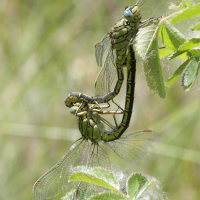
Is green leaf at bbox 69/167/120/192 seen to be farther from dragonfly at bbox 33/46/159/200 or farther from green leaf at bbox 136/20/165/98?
dragonfly at bbox 33/46/159/200

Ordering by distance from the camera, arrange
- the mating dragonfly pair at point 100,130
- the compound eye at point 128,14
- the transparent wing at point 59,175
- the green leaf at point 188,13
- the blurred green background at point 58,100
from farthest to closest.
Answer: the blurred green background at point 58,100
the transparent wing at point 59,175
the mating dragonfly pair at point 100,130
the compound eye at point 128,14
the green leaf at point 188,13

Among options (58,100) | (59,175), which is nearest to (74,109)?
(59,175)

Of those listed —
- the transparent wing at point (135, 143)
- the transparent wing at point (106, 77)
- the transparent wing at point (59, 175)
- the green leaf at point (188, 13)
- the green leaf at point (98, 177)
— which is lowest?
the transparent wing at point (59, 175)

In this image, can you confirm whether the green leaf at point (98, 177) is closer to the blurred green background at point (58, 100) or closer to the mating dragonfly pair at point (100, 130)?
the mating dragonfly pair at point (100, 130)

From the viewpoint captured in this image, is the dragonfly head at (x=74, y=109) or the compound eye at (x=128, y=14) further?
the dragonfly head at (x=74, y=109)

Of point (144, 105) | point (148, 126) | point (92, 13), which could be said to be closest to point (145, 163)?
point (148, 126)

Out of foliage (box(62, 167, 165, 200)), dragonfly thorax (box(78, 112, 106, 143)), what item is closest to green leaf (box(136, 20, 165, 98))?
foliage (box(62, 167, 165, 200))

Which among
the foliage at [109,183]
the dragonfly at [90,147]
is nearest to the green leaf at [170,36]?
the foliage at [109,183]
